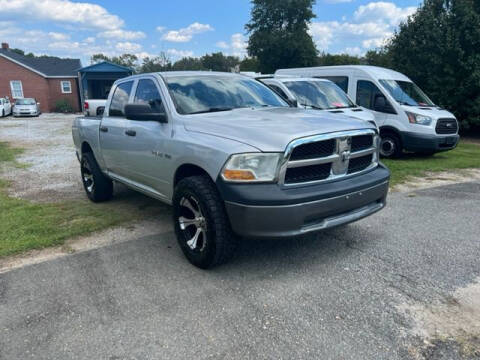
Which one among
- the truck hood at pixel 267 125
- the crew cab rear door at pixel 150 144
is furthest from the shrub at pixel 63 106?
the truck hood at pixel 267 125

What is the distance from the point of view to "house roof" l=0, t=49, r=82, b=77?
36.7m

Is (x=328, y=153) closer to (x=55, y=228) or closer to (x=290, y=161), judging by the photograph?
(x=290, y=161)

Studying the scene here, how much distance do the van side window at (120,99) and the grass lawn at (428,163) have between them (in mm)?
4883

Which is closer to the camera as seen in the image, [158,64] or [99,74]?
[99,74]

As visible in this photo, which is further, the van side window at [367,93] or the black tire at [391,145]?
the van side window at [367,93]

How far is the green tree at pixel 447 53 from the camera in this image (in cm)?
1372

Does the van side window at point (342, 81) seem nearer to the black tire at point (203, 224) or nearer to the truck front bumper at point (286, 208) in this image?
the truck front bumper at point (286, 208)

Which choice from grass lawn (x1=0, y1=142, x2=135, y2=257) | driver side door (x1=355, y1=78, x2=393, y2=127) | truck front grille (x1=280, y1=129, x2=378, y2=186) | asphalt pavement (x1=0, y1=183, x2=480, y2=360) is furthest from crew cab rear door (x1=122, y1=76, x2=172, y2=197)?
driver side door (x1=355, y1=78, x2=393, y2=127)

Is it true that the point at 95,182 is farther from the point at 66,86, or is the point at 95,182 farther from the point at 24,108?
the point at 66,86

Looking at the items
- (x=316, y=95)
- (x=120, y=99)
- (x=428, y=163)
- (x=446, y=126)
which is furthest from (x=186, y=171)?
(x=446, y=126)

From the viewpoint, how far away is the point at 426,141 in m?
9.29

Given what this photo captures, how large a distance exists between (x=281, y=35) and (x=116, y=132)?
3885cm

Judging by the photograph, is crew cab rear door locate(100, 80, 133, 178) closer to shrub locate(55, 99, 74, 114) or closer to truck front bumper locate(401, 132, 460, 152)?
truck front bumper locate(401, 132, 460, 152)

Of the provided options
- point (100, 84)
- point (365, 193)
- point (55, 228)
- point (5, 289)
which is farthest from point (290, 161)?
point (100, 84)
